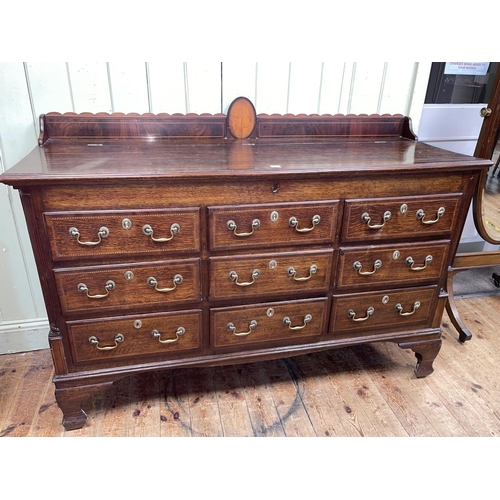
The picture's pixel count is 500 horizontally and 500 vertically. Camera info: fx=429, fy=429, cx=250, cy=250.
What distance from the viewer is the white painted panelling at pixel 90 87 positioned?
1.87 metres

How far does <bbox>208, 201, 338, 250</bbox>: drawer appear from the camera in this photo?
1.58 metres

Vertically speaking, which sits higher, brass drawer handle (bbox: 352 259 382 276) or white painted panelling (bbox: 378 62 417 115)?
white painted panelling (bbox: 378 62 417 115)

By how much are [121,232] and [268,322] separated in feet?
2.35

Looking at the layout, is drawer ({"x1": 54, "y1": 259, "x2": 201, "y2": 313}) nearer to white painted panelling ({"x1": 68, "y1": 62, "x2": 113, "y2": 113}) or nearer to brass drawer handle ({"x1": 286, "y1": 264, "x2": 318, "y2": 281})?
brass drawer handle ({"x1": 286, "y1": 264, "x2": 318, "y2": 281})

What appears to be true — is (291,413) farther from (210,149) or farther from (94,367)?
(210,149)

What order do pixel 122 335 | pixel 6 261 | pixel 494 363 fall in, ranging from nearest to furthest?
pixel 122 335 → pixel 6 261 → pixel 494 363

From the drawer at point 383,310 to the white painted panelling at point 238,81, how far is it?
3.43 ft

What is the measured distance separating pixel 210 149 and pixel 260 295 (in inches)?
25.8

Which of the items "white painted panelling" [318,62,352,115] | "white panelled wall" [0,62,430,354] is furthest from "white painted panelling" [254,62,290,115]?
"white painted panelling" [318,62,352,115]

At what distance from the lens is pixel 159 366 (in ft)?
5.84

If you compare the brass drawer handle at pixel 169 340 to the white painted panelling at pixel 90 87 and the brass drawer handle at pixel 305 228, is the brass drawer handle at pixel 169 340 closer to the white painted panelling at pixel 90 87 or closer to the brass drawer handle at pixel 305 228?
the brass drawer handle at pixel 305 228

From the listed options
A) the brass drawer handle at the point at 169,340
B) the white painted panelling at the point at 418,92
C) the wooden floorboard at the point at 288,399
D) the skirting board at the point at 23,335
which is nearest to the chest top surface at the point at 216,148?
the white painted panelling at the point at 418,92

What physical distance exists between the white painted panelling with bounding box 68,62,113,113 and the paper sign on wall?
182 cm

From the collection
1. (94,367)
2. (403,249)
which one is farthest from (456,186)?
(94,367)
